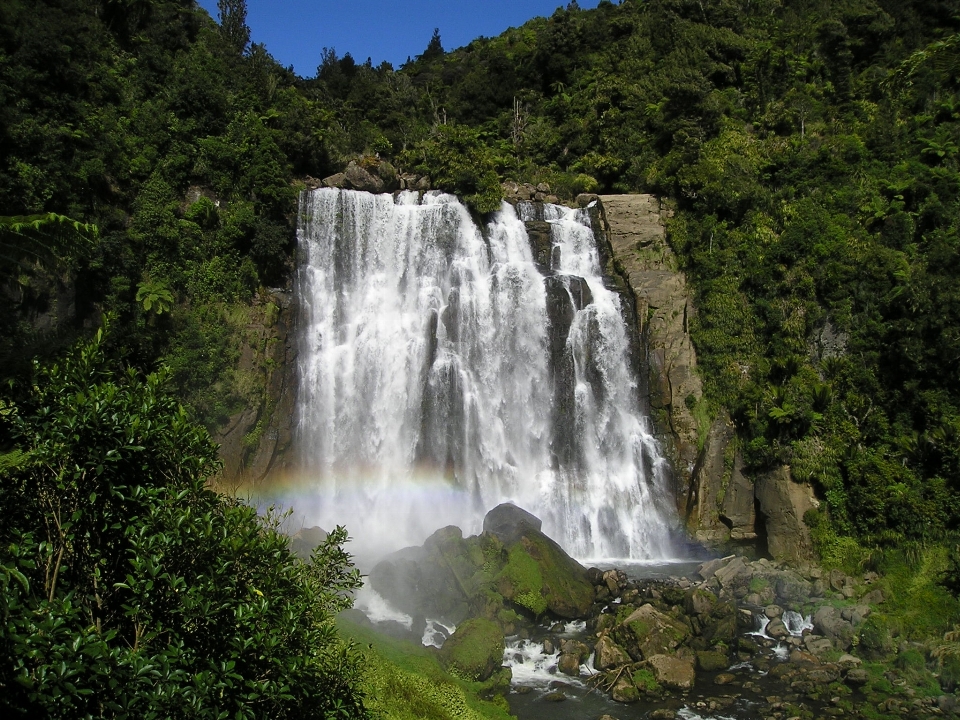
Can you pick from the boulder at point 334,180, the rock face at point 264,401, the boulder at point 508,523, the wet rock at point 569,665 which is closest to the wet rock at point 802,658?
the wet rock at point 569,665

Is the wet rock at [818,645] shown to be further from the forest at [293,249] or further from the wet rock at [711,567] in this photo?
the forest at [293,249]

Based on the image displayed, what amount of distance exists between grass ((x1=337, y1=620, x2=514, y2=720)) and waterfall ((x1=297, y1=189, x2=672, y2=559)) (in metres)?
10.4

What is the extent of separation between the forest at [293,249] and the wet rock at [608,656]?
969 cm

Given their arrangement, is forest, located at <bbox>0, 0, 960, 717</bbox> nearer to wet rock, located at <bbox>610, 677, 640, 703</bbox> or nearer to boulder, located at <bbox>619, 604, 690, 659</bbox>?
Result: boulder, located at <bbox>619, 604, 690, 659</bbox>

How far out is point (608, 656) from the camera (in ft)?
52.6

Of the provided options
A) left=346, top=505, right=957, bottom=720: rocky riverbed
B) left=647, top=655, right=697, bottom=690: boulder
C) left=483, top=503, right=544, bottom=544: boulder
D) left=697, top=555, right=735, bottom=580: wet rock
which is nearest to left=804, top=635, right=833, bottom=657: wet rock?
left=346, top=505, right=957, bottom=720: rocky riverbed

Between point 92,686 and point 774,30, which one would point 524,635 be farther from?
point 774,30

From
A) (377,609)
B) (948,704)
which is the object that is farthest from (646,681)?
(377,609)

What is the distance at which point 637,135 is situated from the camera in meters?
38.8

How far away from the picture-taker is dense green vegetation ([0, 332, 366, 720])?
5.07m

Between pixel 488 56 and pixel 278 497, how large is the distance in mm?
40729

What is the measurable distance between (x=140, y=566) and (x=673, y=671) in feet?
45.0

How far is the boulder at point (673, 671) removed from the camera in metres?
15.4

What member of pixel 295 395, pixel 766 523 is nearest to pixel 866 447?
pixel 766 523
